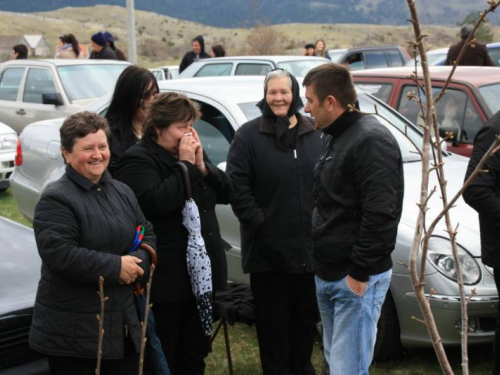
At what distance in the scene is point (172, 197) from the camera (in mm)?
3646

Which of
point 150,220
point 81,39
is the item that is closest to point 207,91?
point 150,220

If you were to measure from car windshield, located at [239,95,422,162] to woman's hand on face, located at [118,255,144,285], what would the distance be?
2.17 meters

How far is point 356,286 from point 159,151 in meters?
1.27

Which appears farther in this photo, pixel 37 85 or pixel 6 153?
pixel 37 85

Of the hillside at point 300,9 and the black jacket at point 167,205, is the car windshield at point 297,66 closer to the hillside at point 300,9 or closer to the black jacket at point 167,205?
the black jacket at point 167,205

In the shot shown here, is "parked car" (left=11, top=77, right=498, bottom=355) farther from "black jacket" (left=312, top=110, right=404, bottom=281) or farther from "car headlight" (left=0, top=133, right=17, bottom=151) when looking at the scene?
"car headlight" (left=0, top=133, right=17, bottom=151)

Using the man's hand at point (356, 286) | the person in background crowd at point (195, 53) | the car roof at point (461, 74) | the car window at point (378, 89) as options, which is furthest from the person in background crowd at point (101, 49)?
the man's hand at point (356, 286)

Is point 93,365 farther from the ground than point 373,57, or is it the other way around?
point 373,57

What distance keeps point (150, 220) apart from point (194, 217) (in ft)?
0.79

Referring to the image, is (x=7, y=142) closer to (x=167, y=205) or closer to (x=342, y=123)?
(x=167, y=205)

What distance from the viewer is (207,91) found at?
5.44 meters

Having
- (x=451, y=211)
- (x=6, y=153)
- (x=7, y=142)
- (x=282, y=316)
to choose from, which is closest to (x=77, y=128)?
(x=282, y=316)

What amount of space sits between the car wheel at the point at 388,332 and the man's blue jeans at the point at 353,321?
3.47 feet

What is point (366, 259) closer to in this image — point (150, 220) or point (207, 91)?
point (150, 220)
